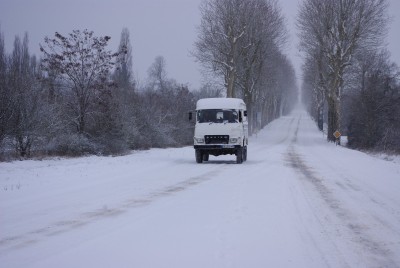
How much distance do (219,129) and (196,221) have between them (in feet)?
45.0

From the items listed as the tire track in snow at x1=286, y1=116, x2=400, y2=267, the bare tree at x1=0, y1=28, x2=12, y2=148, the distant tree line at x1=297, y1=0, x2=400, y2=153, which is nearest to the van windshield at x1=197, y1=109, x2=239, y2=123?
the bare tree at x1=0, y1=28, x2=12, y2=148

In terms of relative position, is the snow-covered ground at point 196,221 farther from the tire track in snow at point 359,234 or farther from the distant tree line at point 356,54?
the distant tree line at point 356,54

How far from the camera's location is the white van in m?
21.4

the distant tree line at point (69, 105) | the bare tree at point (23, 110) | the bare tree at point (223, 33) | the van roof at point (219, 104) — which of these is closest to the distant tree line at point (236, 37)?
the bare tree at point (223, 33)

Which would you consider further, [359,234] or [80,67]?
[80,67]

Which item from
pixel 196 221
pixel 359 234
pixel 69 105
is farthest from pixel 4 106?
pixel 359 234

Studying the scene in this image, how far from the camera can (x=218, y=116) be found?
22125 mm

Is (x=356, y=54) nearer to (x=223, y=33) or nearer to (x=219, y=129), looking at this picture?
(x=223, y=33)

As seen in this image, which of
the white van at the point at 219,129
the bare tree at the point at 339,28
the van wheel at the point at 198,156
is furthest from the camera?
the bare tree at the point at 339,28

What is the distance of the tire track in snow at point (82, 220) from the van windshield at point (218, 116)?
9379 mm

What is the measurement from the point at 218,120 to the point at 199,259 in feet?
53.7

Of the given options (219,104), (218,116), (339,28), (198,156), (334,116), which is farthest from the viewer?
(334,116)

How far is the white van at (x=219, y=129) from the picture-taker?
70.3 ft

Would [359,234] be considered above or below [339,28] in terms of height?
below
